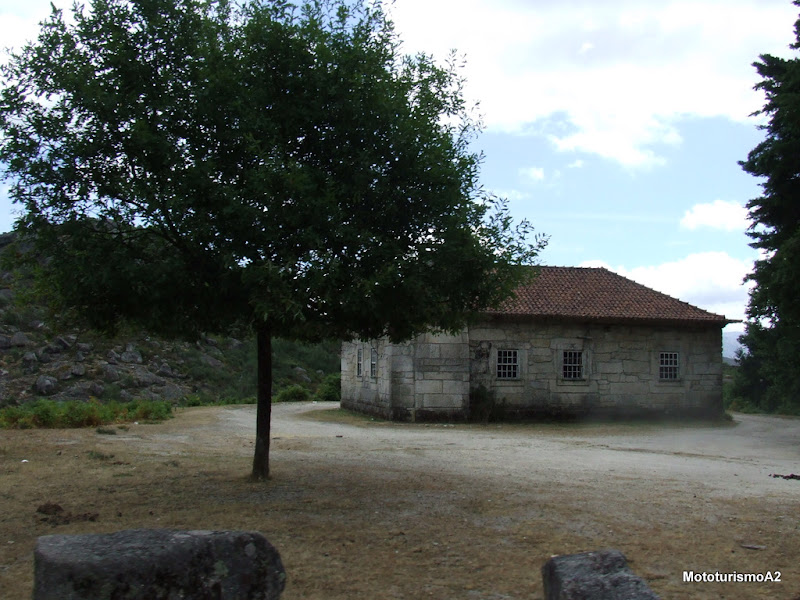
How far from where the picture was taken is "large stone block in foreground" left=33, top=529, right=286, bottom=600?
399 cm

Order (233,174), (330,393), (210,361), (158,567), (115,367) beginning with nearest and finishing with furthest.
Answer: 1. (158,567)
2. (233,174)
3. (330,393)
4. (115,367)
5. (210,361)

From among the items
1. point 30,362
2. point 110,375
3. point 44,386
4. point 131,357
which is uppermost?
point 131,357

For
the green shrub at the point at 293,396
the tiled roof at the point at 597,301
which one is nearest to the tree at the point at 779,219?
the tiled roof at the point at 597,301

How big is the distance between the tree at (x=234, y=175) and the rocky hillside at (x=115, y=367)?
865 inches

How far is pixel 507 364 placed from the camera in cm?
2261

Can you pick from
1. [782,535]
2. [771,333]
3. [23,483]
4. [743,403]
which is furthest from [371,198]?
[743,403]

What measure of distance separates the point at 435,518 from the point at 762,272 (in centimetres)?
1604

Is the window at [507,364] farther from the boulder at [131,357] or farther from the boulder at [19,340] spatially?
the boulder at [19,340]

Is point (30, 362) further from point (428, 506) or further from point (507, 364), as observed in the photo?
point (428, 506)

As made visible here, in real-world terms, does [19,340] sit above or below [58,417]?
above

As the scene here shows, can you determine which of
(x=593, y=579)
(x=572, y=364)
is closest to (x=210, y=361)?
(x=572, y=364)

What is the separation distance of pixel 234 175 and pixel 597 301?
58.2 ft

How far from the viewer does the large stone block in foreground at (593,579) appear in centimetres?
408

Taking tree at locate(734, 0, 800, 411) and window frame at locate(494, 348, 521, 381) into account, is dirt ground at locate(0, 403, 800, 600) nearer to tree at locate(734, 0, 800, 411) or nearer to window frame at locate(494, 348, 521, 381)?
tree at locate(734, 0, 800, 411)
